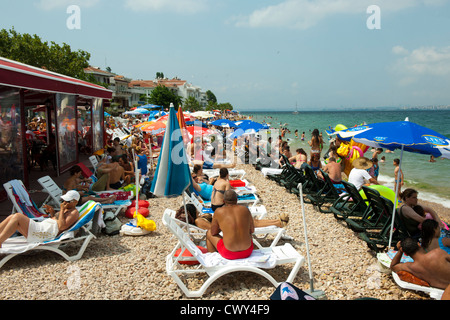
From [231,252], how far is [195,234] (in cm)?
134

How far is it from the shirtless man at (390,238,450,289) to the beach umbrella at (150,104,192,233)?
2797 millimetres

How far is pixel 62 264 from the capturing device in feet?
13.6

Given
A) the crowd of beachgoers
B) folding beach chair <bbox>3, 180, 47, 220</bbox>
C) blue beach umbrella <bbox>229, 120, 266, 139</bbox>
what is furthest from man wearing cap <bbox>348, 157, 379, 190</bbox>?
folding beach chair <bbox>3, 180, 47, 220</bbox>

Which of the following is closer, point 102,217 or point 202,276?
point 202,276

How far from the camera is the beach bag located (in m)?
5.23

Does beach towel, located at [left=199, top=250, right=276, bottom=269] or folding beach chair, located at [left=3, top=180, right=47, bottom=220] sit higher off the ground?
folding beach chair, located at [left=3, top=180, right=47, bottom=220]

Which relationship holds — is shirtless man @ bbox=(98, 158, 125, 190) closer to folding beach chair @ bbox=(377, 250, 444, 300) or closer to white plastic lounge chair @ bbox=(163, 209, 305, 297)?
white plastic lounge chair @ bbox=(163, 209, 305, 297)

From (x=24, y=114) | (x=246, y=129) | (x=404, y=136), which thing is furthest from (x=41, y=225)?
(x=246, y=129)

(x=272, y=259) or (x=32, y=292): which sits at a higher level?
(x=272, y=259)

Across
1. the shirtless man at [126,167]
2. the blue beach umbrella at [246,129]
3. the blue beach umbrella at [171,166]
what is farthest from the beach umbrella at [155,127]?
the blue beach umbrella at [171,166]

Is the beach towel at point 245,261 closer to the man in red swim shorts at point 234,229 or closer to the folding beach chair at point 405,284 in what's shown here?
the man in red swim shorts at point 234,229

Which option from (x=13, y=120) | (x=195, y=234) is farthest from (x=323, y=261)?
(x=13, y=120)

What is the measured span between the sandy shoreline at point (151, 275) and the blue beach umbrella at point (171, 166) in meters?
1.03
